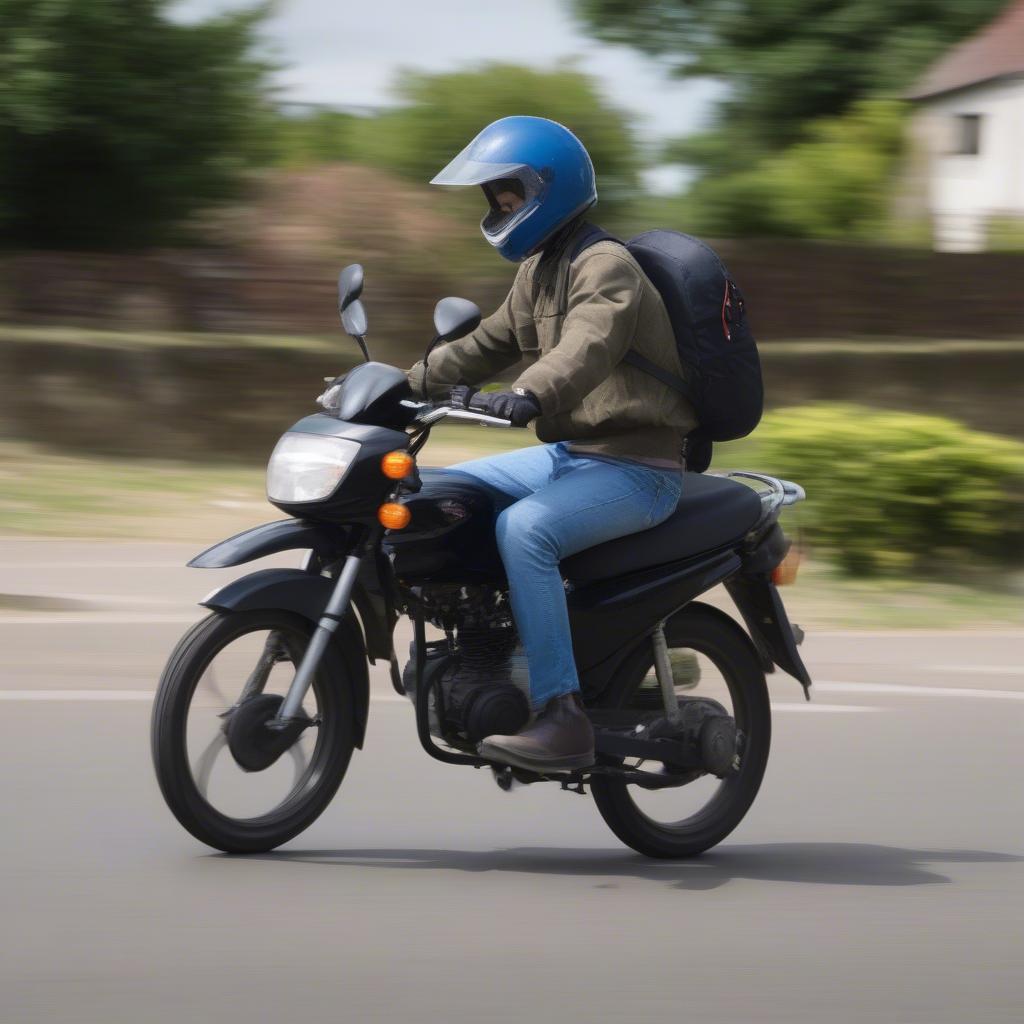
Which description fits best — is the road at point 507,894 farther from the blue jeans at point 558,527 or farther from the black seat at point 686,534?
the black seat at point 686,534

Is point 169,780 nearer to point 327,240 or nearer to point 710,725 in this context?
point 710,725

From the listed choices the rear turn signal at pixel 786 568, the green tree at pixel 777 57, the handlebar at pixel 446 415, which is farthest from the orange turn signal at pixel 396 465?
the green tree at pixel 777 57

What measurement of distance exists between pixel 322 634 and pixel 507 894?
0.75m

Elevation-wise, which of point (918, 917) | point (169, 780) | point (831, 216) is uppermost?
point (169, 780)

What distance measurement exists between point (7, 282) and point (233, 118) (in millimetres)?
2737

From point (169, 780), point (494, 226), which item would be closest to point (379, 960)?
point (169, 780)

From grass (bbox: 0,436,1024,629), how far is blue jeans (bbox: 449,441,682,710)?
4.12 m

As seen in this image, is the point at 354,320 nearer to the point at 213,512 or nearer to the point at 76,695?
the point at 76,695

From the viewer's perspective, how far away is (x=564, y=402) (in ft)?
14.6

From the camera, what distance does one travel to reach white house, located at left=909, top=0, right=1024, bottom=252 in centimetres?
3491

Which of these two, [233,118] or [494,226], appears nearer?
[494,226]

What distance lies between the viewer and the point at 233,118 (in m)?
16.7

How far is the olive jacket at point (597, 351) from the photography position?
14.6 ft

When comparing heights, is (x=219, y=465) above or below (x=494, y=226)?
below
